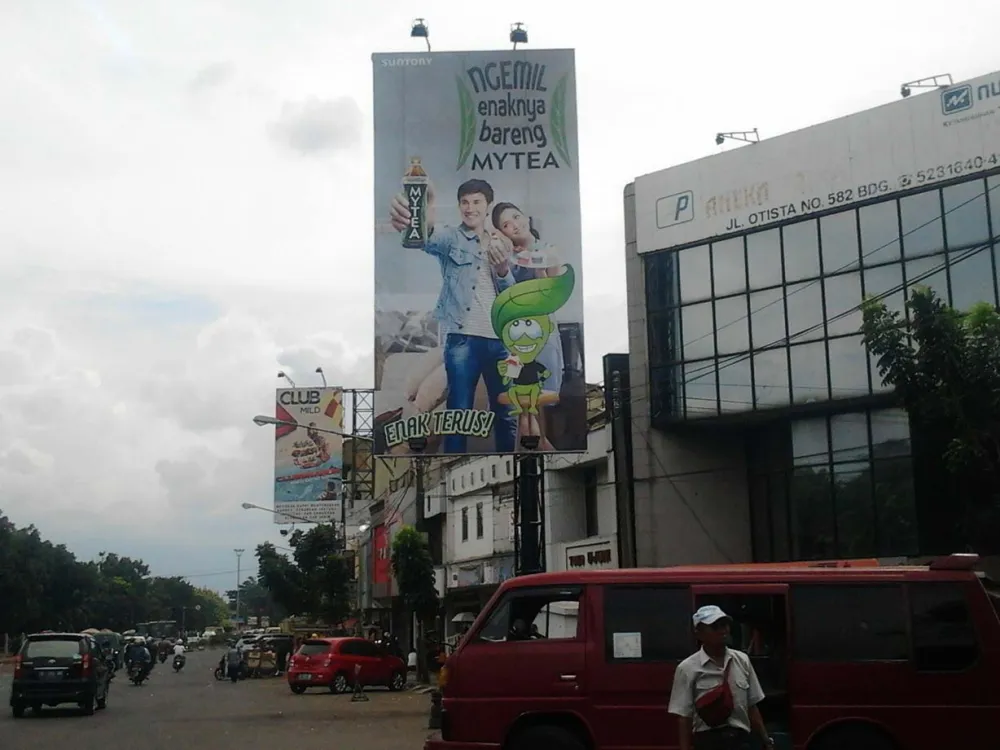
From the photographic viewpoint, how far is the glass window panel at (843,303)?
1027 inches

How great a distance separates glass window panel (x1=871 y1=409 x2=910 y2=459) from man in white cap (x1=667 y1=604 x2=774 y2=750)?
19.7 m

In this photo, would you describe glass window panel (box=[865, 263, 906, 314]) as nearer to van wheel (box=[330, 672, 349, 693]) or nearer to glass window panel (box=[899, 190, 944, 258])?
glass window panel (box=[899, 190, 944, 258])

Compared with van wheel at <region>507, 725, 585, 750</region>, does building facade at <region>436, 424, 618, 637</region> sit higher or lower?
higher

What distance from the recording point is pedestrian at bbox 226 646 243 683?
44531mm

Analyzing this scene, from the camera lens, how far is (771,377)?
27.5m

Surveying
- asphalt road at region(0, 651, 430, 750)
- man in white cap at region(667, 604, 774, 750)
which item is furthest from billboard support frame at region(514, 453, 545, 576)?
man in white cap at region(667, 604, 774, 750)

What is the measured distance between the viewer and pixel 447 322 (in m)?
24.6

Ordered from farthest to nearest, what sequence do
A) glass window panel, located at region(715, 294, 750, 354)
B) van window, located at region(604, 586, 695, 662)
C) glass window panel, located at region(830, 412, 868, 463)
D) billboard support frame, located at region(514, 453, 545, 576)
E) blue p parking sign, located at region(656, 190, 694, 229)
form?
blue p parking sign, located at region(656, 190, 694, 229), glass window panel, located at region(715, 294, 750, 354), glass window panel, located at region(830, 412, 868, 463), billboard support frame, located at region(514, 453, 545, 576), van window, located at region(604, 586, 695, 662)

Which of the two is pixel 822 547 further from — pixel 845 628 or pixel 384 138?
pixel 845 628

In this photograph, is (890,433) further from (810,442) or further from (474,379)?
(474,379)

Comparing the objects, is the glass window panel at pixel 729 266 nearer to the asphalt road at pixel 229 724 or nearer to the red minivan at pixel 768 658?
the asphalt road at pixel 229 724

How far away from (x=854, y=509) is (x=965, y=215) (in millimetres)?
6545

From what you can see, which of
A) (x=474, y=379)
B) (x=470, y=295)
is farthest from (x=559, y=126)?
(x=474, y=379)

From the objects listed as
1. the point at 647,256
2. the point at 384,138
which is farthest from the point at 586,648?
the point at 647,256
